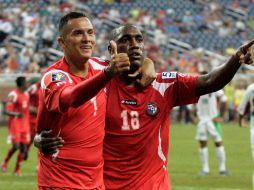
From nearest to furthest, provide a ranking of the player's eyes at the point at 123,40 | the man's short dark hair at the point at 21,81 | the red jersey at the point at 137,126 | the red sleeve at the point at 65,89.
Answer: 1. the red sleeve at the point at 65,89
2. the player's eyes at the point at 123,40
3. the red jersey at the point at 137,126
4. the man's short dark hair at the point at 21,81

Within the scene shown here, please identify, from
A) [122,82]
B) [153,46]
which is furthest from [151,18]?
[122,82]

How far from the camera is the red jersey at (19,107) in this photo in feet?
62.0

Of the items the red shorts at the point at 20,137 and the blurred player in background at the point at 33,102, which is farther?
the blurred player in background at the point at 33,102

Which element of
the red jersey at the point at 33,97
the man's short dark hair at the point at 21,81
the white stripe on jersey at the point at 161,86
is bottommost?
the red jersey at the point at 33,97

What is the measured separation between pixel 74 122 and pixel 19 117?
12438 millimetres

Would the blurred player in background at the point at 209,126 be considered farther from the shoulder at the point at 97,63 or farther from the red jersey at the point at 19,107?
the shoulder at the point at 97,63

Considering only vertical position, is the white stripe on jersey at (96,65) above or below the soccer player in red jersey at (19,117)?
above

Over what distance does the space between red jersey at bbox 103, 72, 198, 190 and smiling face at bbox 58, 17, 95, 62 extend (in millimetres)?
940

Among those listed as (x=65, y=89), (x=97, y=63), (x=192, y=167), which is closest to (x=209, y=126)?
(x=192, y=167)

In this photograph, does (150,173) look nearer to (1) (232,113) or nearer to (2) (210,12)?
(1) (232,113)

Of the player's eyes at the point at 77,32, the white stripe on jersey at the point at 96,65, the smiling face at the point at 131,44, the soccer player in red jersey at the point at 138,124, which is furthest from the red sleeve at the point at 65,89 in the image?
the soccer player in red jersey at the point at 138,124

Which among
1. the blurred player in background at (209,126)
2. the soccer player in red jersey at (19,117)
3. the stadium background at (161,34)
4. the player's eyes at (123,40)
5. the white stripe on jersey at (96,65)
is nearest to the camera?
the white stripe on jersey at (96,65)

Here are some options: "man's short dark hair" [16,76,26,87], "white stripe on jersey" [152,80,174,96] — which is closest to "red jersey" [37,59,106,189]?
"white stripe on jersey" [152,80,174,96]

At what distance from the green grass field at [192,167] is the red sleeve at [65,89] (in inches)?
362
